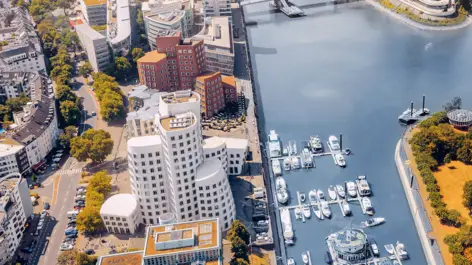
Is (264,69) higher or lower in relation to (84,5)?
lower

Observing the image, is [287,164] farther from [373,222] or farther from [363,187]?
[373,222]

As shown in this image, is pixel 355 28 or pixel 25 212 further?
pixel 355 28

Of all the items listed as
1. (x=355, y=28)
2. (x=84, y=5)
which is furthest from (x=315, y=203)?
(x=84, y=5)

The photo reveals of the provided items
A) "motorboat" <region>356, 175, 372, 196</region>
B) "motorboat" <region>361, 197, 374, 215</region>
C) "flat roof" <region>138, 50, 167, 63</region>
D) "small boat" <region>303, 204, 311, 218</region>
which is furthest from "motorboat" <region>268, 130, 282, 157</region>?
"flat roof" <region>138, 50, 167, 63</region>

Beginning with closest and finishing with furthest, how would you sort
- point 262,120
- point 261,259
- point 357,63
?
point 261,259 → point 262,120 → point 357,63

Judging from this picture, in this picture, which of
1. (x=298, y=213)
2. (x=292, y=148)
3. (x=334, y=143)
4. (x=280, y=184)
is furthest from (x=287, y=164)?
(x=298, y=213)

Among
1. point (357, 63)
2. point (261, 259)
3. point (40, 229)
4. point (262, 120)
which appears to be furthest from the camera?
point (357, 63)

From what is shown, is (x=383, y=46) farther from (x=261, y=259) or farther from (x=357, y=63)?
(x=261, y=259)
